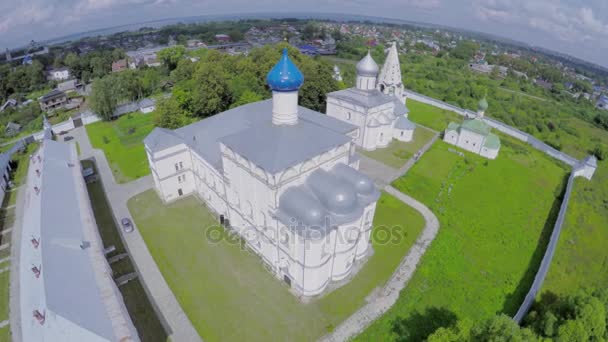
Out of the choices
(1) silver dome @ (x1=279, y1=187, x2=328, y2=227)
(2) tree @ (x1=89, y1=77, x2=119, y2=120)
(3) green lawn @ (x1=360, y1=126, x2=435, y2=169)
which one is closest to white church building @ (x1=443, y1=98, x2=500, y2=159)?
(3) green lawn @ (x1=360, y1=126, x2=435, y2=169)

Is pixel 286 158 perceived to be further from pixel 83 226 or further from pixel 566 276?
pixel 566 276

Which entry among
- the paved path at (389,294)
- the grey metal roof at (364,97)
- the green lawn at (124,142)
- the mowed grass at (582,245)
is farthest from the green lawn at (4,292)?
the mowed grass at (582,245)

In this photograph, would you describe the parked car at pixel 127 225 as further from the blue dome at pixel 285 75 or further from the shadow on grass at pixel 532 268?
the shadow on grass at pixel 532 268

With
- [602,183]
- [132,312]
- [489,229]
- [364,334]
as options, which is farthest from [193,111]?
[602,183]

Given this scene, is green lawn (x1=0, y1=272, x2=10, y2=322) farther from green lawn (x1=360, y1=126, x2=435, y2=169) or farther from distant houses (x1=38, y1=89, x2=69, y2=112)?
distant houses (x1=38, y1=89, x2=69, y2=112)

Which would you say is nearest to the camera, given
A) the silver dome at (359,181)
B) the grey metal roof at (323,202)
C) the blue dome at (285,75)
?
the grey metal roof at (323,202)

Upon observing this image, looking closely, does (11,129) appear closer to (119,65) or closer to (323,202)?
(119,65)
